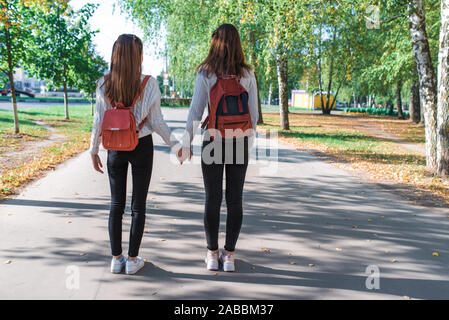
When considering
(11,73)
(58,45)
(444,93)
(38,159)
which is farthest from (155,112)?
(58,45)

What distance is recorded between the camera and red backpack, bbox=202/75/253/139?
3310mm

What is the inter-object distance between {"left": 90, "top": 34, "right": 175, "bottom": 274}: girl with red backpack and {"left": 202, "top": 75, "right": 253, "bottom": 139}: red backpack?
428mm

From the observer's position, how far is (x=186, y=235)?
4523 mm

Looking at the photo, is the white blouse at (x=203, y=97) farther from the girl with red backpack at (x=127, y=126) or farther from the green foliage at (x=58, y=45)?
the green foliage at (x=58, y=45)

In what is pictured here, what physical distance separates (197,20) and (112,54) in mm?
17582

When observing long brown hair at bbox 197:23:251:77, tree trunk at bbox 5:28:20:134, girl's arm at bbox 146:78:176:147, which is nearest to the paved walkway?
girl's arm at bbox 146:78:176:147

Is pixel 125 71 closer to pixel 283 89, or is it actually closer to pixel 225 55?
pixel 225 55

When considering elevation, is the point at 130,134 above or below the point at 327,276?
above

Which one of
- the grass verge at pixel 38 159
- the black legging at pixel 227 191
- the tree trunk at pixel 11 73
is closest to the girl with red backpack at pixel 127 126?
the black legging at pixel 227 191

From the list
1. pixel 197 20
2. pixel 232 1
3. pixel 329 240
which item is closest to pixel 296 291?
pixel 329 240

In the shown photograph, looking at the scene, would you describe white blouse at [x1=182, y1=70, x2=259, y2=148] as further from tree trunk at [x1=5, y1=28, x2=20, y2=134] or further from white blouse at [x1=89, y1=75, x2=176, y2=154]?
tree trunk at [x1=5, y1=28, x2=20, y2=134]

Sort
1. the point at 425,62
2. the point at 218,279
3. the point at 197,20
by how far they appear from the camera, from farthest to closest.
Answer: the point at 197,20 < the point at 425,62 < the point at 218,279

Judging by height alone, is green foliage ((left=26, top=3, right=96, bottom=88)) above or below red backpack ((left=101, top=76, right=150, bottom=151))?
above
